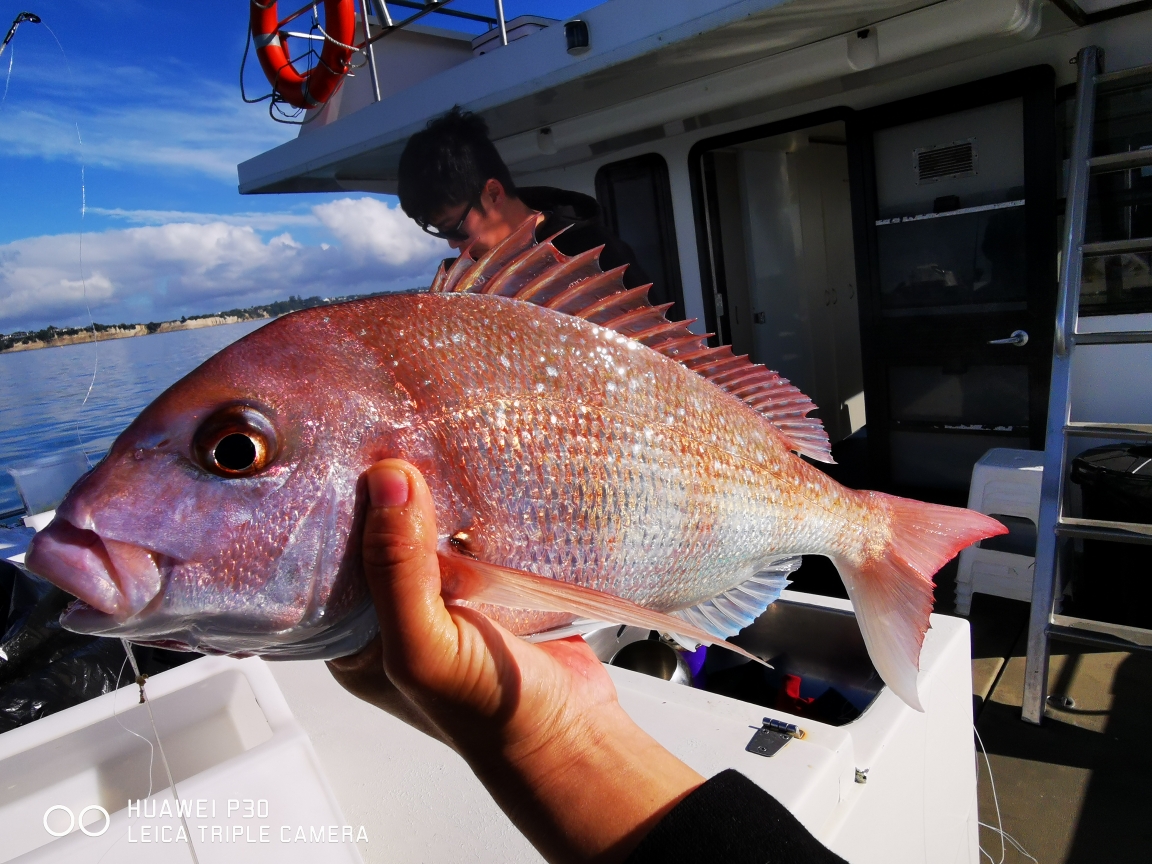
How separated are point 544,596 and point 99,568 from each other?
1.52 ft

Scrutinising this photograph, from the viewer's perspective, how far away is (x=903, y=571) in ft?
4.56

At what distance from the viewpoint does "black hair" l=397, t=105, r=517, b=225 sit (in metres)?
2.67

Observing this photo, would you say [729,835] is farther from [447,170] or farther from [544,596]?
[447,170]

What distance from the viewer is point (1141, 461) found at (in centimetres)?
321

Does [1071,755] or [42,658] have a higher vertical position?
[42,658]

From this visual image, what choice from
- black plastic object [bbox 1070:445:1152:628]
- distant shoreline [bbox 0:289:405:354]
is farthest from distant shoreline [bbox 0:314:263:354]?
black plastic object [bbox 1070:445:1152:628]

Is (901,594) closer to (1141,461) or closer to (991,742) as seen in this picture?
(991,742)

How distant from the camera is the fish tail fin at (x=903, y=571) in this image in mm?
1354

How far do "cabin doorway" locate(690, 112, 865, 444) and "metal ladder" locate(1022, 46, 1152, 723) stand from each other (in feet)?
8.28

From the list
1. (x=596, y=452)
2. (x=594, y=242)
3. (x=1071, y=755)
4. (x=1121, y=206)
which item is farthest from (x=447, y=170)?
(x=1121, y=206)

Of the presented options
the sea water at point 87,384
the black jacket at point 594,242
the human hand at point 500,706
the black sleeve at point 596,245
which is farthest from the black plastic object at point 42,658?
the black sleeve at point 596,245

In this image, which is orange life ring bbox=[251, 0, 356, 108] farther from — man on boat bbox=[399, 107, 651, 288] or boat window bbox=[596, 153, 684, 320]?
man on boat bbox=[399, 107, 651, 288]

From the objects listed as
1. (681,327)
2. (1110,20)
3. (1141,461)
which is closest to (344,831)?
(681,327)

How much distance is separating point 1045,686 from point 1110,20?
10.5 feet
